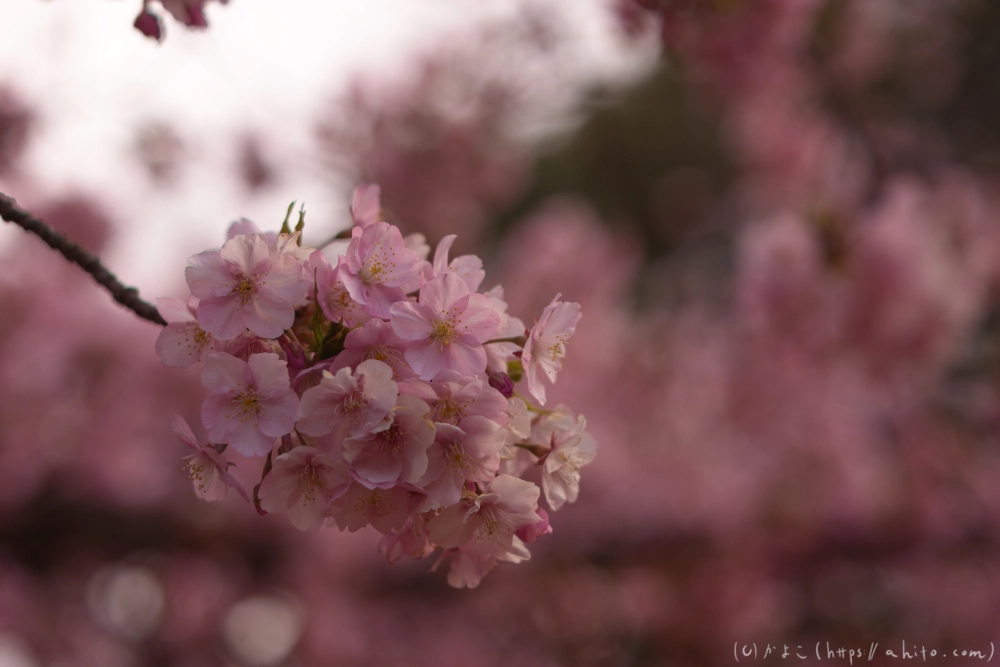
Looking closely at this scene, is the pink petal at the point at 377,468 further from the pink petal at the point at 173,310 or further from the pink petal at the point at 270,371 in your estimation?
the pink petal at the point at 173,310

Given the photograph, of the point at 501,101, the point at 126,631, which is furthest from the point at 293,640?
the point at 501,101

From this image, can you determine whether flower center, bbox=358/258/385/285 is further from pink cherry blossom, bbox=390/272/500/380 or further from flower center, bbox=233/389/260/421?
flower center, bbox=233/389/260/421

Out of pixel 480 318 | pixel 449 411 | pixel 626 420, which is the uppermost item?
pixel 626 420

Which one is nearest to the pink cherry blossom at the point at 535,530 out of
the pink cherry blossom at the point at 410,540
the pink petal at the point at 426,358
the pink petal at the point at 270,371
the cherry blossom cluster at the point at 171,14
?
the pink cherry blossom at the point at 410,540

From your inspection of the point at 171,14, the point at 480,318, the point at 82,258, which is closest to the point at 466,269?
the point at 480,318

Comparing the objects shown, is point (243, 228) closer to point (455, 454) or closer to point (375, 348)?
point (375, 348)

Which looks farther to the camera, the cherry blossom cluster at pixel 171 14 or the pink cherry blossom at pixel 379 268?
the cherry blossom cluster at pixel 171 14

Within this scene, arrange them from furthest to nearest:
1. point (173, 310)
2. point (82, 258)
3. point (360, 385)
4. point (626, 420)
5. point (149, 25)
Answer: point (626, 420) < point (149, 25) < point (82, 258) < point (173, 310) < point (360, 385)
